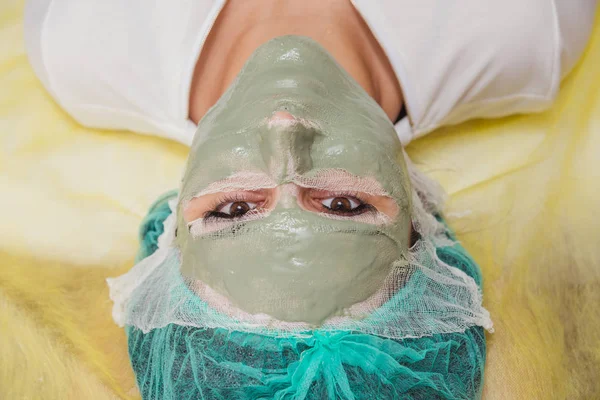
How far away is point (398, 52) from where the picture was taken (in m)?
1.57

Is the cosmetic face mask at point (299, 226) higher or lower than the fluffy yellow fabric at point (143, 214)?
higher

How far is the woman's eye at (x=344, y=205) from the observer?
1.21 metres

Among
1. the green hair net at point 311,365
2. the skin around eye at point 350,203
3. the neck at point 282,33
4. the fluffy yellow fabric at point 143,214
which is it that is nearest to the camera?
the green hair net at point 311,365

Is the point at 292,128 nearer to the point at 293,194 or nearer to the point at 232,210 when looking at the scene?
the point at 293,194

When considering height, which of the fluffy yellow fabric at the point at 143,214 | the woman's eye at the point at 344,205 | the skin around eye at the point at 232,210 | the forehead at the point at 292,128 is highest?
the forehead at the point at 292,128

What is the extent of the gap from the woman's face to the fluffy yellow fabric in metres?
0.37

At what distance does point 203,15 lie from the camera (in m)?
1.58

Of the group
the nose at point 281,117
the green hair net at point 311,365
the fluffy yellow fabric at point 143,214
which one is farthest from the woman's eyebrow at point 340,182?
the fluffy yellow fabric at point 143,214

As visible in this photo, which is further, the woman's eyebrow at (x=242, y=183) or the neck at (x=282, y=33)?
the neck at (x=282, y=33)

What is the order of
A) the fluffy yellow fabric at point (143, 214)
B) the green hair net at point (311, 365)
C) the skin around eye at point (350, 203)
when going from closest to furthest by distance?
the green hair net at point (311, 365) → the skin around eye at point (350, 203) → the fluffy yellow fabric at point (143, 214)

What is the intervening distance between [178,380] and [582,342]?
2.87ft

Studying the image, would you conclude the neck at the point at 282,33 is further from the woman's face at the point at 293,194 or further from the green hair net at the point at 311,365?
the green hair net at the point at 311,365

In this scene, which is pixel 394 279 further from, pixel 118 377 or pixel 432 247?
pixel 118 377

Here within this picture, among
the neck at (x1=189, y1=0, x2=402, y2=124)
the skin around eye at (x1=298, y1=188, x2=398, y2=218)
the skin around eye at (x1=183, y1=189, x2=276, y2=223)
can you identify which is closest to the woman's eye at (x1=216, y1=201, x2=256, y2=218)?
the skin around eye at (x1=183, y1=189, x2=276, y2=223)
